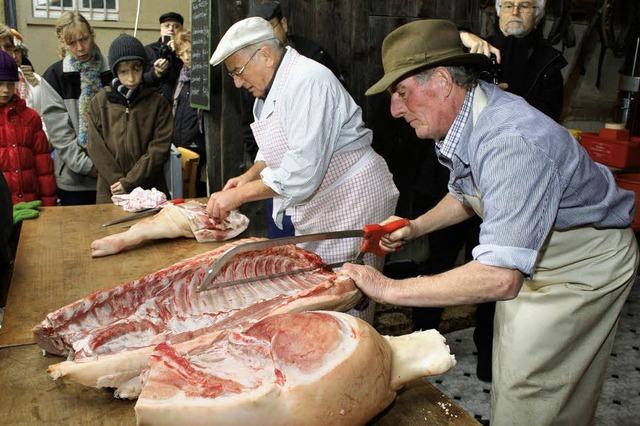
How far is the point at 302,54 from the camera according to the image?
4.50 metres

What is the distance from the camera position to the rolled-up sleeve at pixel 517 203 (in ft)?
5.81

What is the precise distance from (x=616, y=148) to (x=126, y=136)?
4.66 m

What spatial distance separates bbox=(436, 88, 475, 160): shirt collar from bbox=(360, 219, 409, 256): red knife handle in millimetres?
437

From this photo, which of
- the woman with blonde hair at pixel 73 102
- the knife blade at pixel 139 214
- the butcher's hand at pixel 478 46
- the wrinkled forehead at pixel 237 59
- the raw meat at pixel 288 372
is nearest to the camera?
the raw meat at pixel 288 372

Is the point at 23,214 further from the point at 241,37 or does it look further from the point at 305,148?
the point at 305,148

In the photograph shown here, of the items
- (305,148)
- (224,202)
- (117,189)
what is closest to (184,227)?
(224,202)

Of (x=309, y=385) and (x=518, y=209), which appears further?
(x=518, y=209)

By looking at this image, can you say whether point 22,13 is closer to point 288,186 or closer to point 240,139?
point 240,139

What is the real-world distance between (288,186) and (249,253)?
1.83 ft

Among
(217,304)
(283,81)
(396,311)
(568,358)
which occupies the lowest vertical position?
(396,311)

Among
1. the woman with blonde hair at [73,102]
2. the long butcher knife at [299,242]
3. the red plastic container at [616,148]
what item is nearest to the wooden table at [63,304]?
the long butcher knife at [299,242]

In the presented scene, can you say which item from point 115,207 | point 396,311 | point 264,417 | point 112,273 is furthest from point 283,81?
point 396,311

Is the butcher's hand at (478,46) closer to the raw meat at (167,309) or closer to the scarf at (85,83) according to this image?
the raw meat at (167,309)

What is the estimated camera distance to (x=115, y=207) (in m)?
4.06
